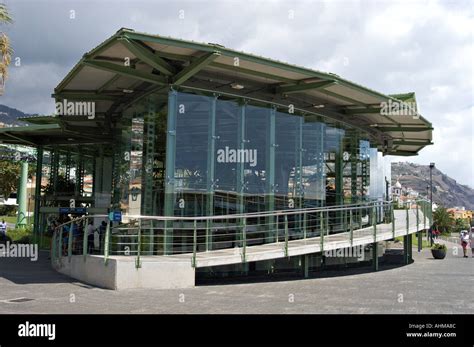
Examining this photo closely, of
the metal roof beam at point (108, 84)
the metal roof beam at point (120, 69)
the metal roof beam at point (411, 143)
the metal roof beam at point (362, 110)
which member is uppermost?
the metal roof beam at point (108, 84)

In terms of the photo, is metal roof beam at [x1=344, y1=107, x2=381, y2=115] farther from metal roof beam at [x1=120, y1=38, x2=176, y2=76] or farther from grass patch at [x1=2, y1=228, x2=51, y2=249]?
grass patch at [x1=2, y1=228, x2=51, y2=249]

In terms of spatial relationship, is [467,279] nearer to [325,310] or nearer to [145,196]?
[325,310]

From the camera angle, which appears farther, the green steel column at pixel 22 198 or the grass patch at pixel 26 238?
the green steel column at pixel 22 198

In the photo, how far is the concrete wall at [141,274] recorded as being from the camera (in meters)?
10.9

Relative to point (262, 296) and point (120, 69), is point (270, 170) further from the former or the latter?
point (120, 69)

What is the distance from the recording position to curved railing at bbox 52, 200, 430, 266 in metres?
12.3

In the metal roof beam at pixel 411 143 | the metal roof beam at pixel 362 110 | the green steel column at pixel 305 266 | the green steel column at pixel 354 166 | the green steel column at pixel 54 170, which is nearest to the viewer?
the green steel column at pixel 305 266

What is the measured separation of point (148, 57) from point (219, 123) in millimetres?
2961

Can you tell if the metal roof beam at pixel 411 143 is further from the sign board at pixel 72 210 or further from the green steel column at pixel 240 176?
the sign board at pixel 72 210

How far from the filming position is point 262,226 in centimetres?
1443

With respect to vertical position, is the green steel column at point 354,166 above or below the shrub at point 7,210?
above

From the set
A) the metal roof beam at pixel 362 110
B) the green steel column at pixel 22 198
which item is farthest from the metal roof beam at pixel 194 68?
the green steel column at pixel 22 198

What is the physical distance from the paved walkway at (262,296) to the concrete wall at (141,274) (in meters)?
0.27

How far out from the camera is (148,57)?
39.1 feet
